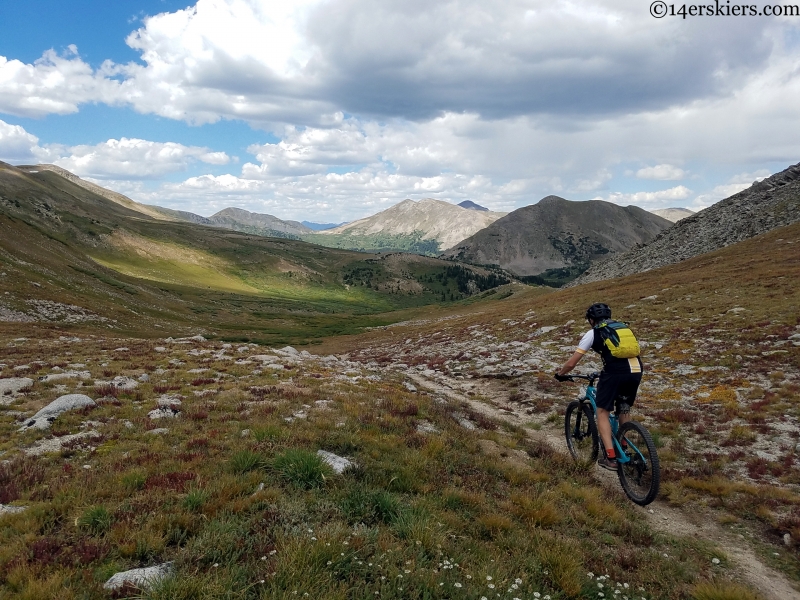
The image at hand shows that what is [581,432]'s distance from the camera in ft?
41.0

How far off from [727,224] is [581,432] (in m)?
87.2

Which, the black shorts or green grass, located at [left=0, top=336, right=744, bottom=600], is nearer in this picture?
green grass, located at [left=0, top=336, right=744, bottom=600]

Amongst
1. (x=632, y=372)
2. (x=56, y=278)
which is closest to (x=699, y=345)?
(x=632, y=372)

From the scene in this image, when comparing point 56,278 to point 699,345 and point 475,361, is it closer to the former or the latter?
point 475,361

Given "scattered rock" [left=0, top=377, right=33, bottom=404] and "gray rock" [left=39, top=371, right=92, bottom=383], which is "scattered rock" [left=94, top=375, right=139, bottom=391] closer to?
"gray rock" [left=39, top=371, right=92, bottom=383]

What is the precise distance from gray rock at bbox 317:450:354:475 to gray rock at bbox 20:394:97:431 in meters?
8.13

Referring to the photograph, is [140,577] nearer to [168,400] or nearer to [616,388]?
[616,388]

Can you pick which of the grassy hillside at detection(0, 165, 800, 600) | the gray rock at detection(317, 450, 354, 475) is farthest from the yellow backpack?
the gray rock at detection(317, 450, 354, 475)

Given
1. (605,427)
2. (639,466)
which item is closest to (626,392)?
(605,427)

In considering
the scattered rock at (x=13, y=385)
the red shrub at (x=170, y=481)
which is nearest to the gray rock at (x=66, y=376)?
the scattered rock at (x=13, y=385)

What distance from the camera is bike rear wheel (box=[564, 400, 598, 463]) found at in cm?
1157

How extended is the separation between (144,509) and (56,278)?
263 feet

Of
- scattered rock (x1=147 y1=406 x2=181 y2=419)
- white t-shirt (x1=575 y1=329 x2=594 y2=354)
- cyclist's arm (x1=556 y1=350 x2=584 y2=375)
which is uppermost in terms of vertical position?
white t-shirt (x1=575 y1=329 x2=594 y2=354)

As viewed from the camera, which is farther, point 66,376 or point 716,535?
point 66,376
